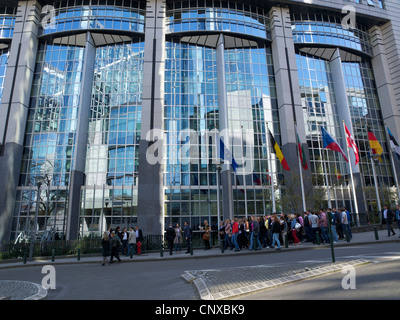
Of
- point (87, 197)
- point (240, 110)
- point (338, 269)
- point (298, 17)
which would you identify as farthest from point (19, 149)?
point (298, 17)

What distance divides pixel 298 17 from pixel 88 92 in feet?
101

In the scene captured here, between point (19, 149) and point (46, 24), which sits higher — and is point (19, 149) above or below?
below

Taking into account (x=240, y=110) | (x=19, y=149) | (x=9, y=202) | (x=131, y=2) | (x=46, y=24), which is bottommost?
(x=9, y=202)

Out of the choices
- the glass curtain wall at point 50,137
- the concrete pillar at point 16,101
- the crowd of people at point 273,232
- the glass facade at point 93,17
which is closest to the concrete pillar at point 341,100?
the crowd of people at point 273,232

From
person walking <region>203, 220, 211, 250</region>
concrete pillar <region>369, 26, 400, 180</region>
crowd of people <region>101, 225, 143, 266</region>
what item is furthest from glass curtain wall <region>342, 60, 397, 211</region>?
crowd of people <region>101, 225, 143, 266</region>

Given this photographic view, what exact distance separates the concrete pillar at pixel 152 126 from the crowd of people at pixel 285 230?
14096 mm

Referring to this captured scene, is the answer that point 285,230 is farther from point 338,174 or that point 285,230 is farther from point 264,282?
point 338,174

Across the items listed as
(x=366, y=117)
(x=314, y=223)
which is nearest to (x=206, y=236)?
(x=314, y=223)

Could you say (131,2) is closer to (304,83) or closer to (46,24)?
(46,24)

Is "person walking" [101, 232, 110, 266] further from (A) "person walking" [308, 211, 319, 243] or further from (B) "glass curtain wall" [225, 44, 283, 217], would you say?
(B) "glass curtain wall" [225, 44, 283, 217]
